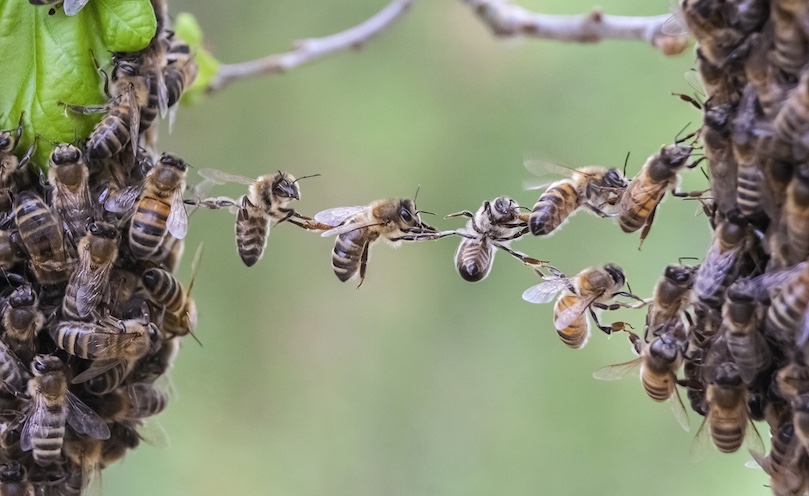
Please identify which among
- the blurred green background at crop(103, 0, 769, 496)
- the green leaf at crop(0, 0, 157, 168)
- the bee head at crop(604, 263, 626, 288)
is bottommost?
the blurred green background at crop(103, 0, 769, 496)

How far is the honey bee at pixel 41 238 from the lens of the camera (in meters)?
1.41

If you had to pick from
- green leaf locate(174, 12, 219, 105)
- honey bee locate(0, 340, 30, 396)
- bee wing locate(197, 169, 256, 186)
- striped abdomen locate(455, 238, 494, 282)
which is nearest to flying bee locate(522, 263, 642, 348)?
striped abdomen locate(455, 238, 494, 282)

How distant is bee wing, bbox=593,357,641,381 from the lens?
62.4 inches

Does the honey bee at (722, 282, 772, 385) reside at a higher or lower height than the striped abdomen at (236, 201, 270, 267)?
higher

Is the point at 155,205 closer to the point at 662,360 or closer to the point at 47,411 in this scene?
the point at 47,411

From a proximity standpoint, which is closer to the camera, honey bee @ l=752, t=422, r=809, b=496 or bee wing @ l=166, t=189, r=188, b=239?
honey bee @ l=752, t=422, r=809, b=496

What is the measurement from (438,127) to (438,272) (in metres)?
0.86

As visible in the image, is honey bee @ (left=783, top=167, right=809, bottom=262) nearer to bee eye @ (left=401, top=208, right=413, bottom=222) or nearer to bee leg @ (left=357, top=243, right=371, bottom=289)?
bee eye @ (left=401, top=208, right=413, bottom=222)

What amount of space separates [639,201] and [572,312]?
11.5 inches

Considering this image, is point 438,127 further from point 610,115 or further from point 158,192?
point 158,192

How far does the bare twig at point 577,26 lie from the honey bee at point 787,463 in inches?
48.6

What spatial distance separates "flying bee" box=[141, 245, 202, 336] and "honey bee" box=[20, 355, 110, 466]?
0.22m

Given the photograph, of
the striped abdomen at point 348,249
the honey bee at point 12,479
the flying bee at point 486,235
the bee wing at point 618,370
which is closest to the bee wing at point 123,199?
the striped abdomen at point 348,249

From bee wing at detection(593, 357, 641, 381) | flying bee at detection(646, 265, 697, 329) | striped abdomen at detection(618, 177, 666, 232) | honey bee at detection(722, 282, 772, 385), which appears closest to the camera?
honey bee at detection(722, 282, 772, 385)
